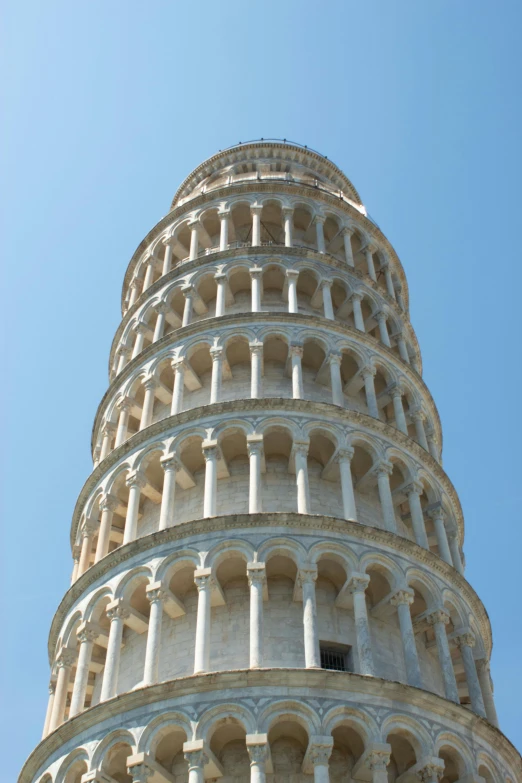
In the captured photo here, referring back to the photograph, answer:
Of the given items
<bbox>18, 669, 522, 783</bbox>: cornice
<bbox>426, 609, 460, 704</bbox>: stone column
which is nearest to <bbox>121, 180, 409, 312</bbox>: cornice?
<bbox>426, 609, 460, 704</bbox>: stone column

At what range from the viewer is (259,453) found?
22859 mm

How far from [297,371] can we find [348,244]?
330 inches

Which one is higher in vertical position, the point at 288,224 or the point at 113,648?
the point at 288,224

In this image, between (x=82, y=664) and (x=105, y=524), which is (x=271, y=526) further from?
(x=105, y=524)

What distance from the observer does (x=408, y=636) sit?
19891mm

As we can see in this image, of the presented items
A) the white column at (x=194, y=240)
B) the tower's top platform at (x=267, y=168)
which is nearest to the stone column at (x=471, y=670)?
the white column at (x=194, y=240)

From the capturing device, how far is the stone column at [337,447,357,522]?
2170 cm

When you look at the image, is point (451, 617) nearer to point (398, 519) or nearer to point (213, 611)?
point (398, 519)

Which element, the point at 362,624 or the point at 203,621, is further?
the point at 362,624

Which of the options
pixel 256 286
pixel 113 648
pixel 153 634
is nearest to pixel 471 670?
pixel 153 634

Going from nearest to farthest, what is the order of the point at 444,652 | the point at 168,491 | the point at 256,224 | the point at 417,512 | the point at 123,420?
the point at 444,652
the point at 168,491
the point at 417,512
the point at 123,420
the point at 256,224

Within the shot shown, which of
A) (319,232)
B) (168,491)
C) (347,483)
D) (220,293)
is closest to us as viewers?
(347,483)

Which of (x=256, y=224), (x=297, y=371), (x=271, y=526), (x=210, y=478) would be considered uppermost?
(x=256, y=224)

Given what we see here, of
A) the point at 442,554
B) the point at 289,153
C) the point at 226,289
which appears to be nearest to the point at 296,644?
the point at 442,554
